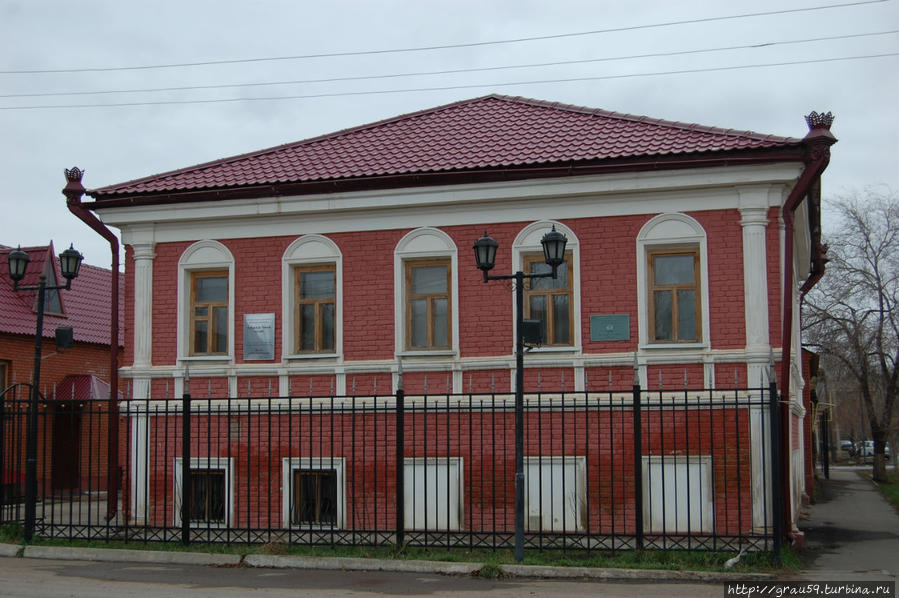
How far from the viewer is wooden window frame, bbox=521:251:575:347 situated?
14.3 metres

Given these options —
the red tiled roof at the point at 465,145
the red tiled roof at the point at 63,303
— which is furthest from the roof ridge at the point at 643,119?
the red tiled roof at the point at 63,303

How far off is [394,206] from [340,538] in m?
5.01

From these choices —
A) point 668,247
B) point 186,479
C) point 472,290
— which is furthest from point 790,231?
Result: point 186,479

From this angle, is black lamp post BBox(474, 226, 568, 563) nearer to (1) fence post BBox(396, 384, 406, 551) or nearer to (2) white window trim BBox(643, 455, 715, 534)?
(1) fence post BBox(396, 384, 406, 551)

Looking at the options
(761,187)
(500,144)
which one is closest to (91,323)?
(500,144)

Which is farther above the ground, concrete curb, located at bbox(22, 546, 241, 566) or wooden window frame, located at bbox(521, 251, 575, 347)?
wooden window frame, located at bbox(521, 251, 575, 347)

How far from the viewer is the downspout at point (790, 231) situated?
41.5ft

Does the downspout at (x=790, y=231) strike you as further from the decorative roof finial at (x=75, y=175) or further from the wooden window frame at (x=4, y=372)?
the wooden window frame at (x=4, y=372)

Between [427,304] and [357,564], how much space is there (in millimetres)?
4557

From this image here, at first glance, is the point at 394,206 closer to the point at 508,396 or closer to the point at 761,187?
the point at 508,396

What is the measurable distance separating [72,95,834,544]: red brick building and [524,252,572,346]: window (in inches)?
1.1

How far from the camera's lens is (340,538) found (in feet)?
41.1

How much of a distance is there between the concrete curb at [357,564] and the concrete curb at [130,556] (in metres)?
0.37

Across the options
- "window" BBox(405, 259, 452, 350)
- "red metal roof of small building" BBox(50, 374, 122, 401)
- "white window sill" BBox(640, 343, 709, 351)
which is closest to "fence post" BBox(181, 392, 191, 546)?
"window" BBox(405, 259, 452, 350)
